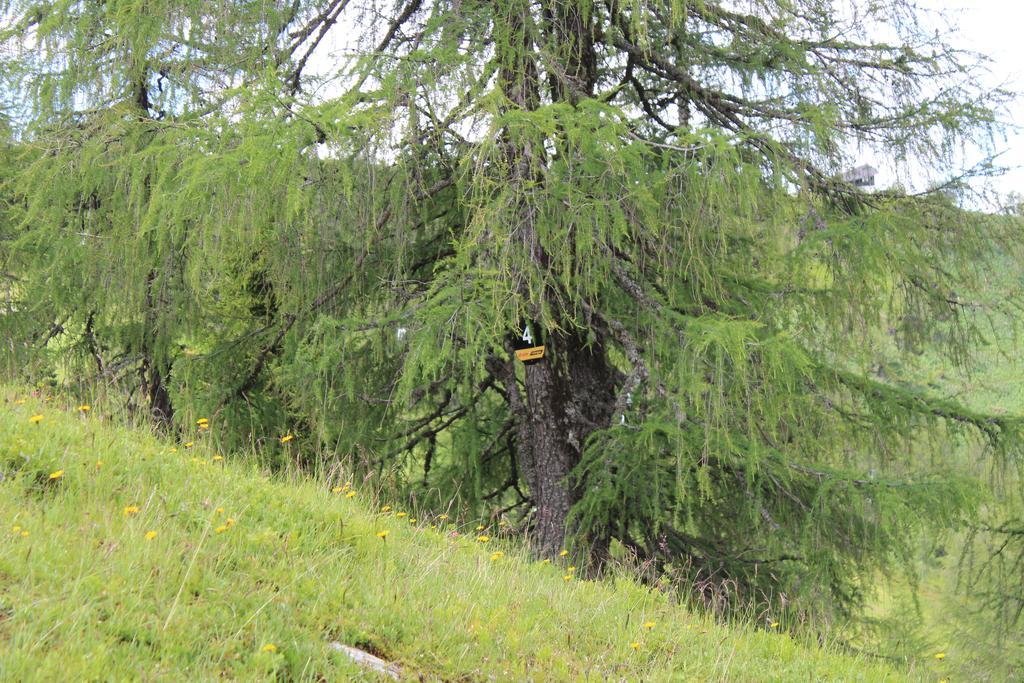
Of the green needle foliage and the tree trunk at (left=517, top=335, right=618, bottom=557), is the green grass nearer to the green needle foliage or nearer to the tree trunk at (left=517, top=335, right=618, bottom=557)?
the green needle foliage

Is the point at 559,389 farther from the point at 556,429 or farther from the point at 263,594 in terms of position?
the point at 263,594

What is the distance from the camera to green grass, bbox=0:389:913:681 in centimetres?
326

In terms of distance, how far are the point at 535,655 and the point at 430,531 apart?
1.69 m

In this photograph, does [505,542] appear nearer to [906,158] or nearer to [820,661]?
[820,661]

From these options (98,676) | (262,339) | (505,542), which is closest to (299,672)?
(98,676)

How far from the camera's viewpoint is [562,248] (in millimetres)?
6203

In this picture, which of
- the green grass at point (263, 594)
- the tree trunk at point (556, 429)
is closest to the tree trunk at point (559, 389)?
the tree trunk at point (556, 429)

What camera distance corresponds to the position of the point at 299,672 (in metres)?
3.38

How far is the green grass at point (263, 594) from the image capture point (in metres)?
3.26

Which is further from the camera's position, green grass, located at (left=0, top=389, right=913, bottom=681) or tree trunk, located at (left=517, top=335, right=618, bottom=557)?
tree trunk, located at (left=517, top=335, right=618, bottom=557)

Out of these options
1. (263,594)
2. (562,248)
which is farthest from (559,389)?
(263,594)

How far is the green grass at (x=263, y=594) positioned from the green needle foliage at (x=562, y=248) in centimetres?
149

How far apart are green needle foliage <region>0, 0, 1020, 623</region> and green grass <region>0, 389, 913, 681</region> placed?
4.90 feet

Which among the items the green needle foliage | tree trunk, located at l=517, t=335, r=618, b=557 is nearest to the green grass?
the green needle foliage
